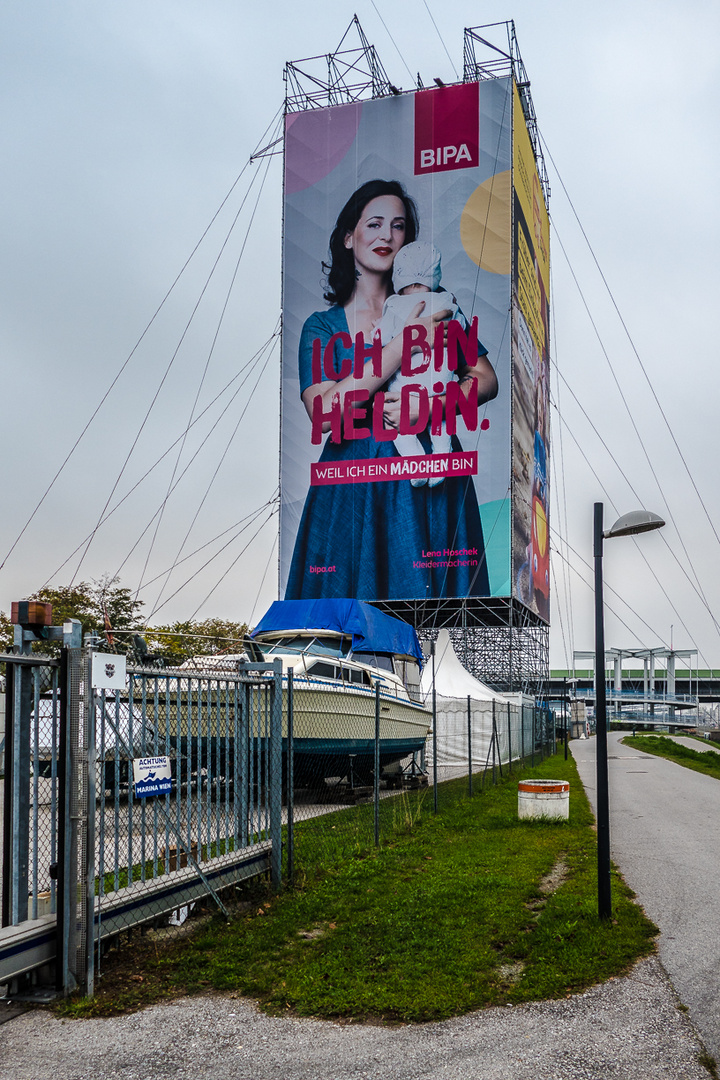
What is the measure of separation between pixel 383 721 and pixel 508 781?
15.6ft

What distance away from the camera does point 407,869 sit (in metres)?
10.3

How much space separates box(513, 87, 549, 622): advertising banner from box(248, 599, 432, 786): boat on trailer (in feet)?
85.3

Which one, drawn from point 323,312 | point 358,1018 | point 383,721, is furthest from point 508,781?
point 323,312

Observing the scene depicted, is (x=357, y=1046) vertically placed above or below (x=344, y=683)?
below

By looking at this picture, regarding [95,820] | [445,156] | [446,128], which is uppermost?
[446,128]

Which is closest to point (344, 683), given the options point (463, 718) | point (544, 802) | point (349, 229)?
point (544, 802)

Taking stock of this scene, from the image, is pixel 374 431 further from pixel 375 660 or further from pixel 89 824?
pixel 89 824

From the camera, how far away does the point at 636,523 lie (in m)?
8.32

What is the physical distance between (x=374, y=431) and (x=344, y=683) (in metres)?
32.4

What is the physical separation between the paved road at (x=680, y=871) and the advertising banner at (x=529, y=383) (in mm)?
27185

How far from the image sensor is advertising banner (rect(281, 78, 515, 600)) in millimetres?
47250

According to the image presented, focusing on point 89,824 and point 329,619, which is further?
point 329,619

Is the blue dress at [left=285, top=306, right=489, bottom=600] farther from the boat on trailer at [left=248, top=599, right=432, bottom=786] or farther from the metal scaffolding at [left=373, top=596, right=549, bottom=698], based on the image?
the boat on trailer at [left=248, top=599, right=432, bottom=786]

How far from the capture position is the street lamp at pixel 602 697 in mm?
8008
